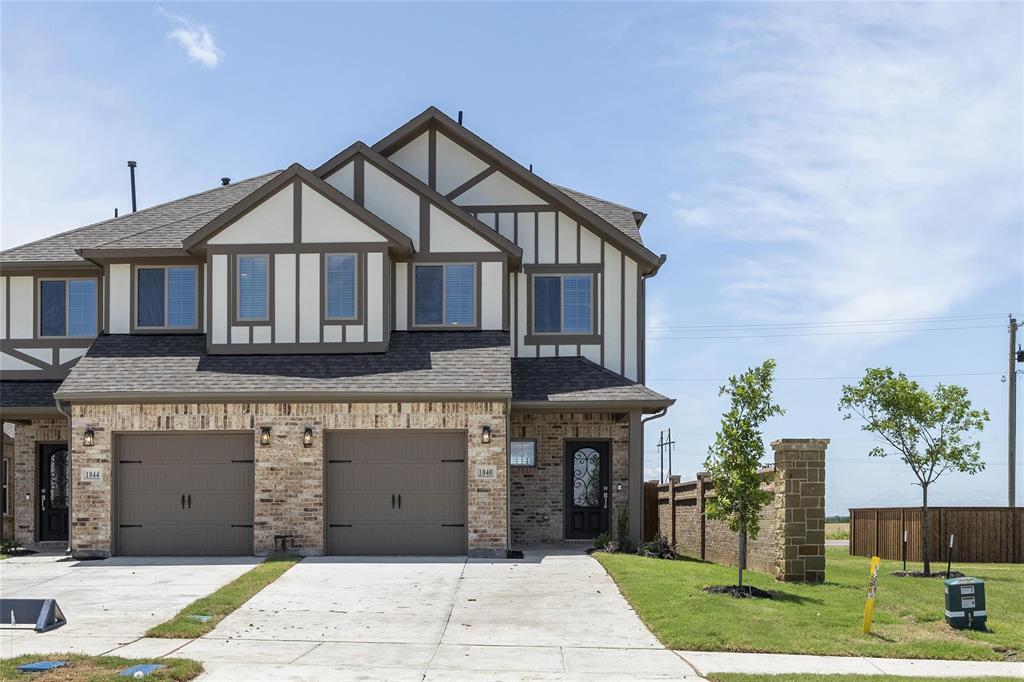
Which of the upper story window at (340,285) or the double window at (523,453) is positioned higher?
the upper story window at (340,285)

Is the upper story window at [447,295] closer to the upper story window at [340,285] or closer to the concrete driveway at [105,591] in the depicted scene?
the upper story window at [340,285]

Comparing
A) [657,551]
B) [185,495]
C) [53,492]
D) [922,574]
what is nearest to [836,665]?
[922,574]

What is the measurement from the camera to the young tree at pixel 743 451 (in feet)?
53.7

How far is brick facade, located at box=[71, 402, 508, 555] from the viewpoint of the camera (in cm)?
1970

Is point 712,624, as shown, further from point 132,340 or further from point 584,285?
point 132,340

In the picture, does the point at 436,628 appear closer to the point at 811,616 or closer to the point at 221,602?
the point at 221,602

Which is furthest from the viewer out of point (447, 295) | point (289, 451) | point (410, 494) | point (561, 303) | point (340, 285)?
point (561, 303)

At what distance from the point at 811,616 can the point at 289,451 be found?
987 centimetres

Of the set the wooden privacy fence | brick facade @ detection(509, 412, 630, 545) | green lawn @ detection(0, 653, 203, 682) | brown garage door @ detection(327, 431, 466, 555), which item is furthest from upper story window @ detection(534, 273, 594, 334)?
green lawn @ detection(0, 653, 203, 682)

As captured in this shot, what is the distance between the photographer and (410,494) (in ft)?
66.2

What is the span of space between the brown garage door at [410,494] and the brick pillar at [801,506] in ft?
19.3

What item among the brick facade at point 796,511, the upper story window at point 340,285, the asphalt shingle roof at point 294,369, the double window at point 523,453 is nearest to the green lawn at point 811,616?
the brick facade at point 796,511

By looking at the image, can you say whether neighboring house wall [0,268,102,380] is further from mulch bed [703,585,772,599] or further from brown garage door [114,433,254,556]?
mulch bed [703,585,772,599]

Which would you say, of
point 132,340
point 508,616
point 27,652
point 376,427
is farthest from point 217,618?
point 132,340
